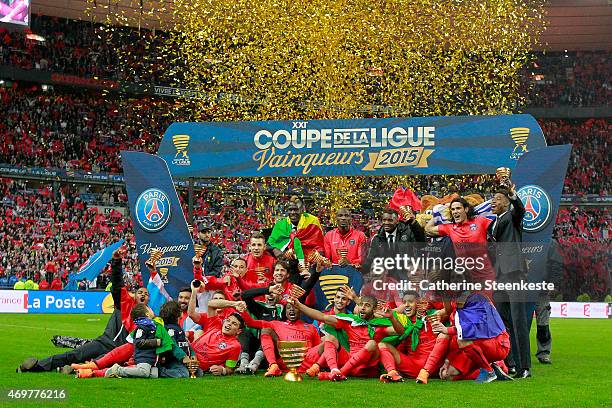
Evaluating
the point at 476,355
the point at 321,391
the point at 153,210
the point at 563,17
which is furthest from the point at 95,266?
the point at 563,17

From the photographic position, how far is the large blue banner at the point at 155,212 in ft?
50.5

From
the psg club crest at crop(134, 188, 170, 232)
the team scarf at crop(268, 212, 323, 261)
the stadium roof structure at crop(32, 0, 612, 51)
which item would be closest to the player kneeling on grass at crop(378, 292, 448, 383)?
the team scarf at crop(268, 212, 323, 261)

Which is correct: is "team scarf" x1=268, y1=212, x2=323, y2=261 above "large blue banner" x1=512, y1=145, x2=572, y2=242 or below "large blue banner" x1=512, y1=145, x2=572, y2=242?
below

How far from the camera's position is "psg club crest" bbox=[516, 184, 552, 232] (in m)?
12.5

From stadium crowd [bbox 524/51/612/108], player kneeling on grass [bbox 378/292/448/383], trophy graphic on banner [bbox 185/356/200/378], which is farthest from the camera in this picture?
stadium crowd [bbox 524/51/612/108]

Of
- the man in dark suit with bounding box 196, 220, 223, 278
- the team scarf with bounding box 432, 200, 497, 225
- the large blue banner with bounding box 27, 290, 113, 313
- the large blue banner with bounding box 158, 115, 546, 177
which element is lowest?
the large blue banner with bounding box 27, 290, 113, 313

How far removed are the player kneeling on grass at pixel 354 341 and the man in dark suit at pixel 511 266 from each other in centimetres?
146

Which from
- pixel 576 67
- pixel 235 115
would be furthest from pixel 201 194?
pixel 576 67

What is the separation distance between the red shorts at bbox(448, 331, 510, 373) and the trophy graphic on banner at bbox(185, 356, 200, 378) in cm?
304

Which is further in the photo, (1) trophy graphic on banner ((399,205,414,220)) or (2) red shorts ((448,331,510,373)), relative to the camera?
A: (1) trophy graphic on banner ((399,205,414,220))

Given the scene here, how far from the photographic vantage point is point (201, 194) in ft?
148

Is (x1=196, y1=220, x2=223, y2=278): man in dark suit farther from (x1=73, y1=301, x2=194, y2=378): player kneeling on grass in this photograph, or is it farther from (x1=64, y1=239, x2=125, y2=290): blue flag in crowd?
(x1=64, y1=239, x2=125, y2=290): blue flag in crowd

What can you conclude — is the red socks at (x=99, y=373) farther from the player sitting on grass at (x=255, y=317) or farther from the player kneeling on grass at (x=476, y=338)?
the player kneeling on grass at (x=476, y=338)

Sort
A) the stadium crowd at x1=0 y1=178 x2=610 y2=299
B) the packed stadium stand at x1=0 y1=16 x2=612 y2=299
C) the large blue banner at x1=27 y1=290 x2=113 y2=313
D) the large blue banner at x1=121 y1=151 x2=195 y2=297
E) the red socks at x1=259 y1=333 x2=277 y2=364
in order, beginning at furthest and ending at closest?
the packed stadium stand at x1=0 y1=16 x2=612 y2=299 → the stadium crowd at x1=0 y1=178 x2=610 y2=299 → the large blue banner at x1=27 y1=290 x2=113 y2=313 → the large blue banner at x1=121 y1=151 x2=195 y2=297 → the red socks at x1=259 y1=333 x2=277 y2=364
